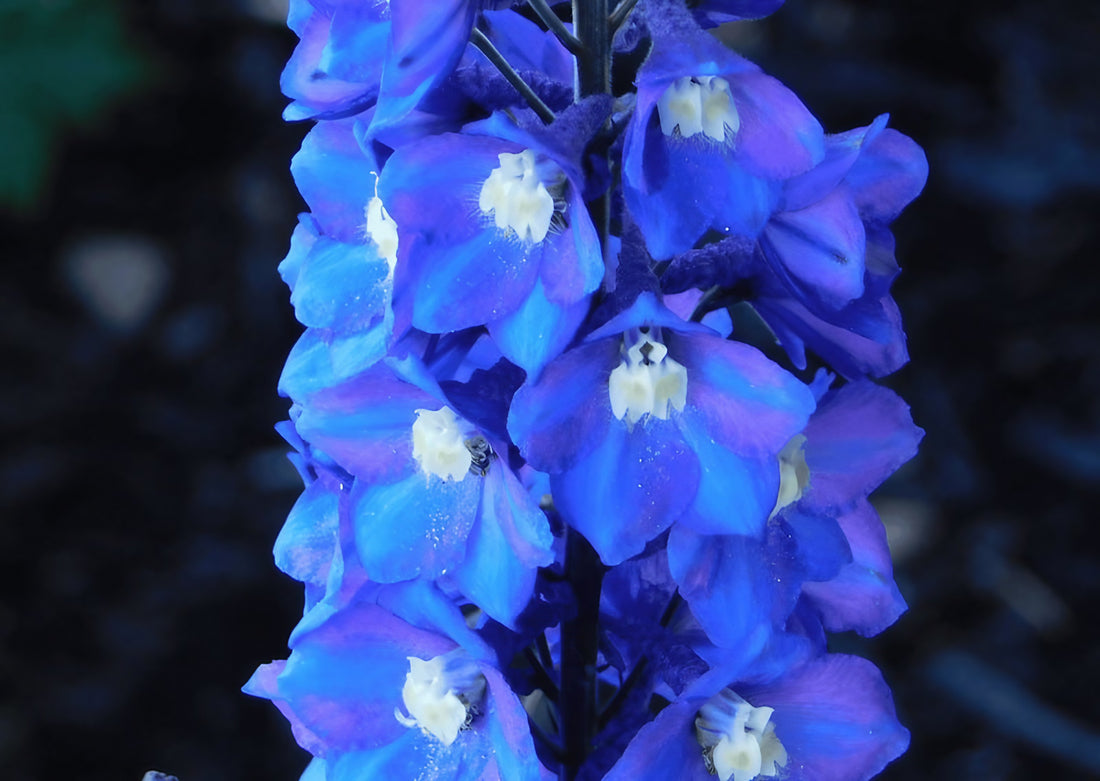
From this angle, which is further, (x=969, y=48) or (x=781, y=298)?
(x=969, y=48)

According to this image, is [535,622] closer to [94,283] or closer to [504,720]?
[504,720]

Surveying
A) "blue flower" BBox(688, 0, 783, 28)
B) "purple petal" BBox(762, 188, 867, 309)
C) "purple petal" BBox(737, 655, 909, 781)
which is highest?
"blue flower" BBox(688, 0, 783, 28)

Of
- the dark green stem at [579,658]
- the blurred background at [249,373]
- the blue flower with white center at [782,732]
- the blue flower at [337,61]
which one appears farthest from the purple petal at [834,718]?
the blurred background at [249,373]

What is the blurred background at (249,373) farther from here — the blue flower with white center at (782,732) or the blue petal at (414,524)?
the blue petal at (414,524)

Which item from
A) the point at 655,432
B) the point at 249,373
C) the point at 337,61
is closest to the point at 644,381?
the point at 655,432

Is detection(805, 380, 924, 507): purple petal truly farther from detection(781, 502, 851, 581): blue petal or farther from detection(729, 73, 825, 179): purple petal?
detection(729, 73, 825, 179): purple petal

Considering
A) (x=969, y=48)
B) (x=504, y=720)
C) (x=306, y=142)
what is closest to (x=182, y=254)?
(x=969, y=48)

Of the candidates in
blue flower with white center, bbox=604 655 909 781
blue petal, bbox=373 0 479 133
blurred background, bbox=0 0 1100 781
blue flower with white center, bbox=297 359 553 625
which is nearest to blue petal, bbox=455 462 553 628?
blue flower with white center, bbox=297 359 553 625

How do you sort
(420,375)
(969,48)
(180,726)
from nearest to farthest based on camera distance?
(420,375), (180,726), (969,48)
